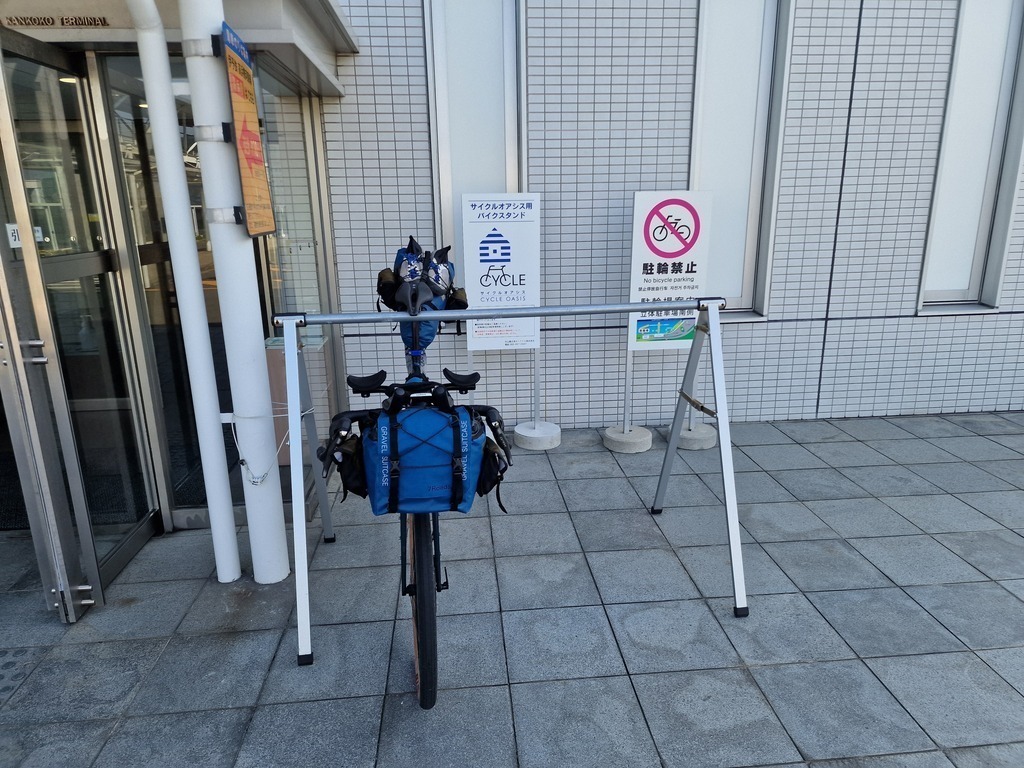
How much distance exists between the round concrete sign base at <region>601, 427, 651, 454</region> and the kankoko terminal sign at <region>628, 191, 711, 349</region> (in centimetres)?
73

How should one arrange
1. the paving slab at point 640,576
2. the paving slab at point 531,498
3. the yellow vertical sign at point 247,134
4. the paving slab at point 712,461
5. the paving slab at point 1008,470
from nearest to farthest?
the yellow vertical sign at point 247,134, the paving slab at point 640,576, the paving slab at point 531,498, the paving slab at point 1008,470, the paving slab at point 712,461

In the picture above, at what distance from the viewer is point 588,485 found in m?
4.64

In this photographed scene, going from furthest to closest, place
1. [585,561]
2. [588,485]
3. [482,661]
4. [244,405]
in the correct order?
[588,485], [585,561], [244,405], [482,661]

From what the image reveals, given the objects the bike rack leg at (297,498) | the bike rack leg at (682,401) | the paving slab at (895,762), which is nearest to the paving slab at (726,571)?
the bike rack leg at (682,401)

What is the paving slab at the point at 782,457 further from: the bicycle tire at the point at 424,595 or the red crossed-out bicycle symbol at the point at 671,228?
the bicycle tire at the point at 424,595

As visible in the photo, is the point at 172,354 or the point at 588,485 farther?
the point at 588,485

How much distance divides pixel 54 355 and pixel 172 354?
4.20 feet

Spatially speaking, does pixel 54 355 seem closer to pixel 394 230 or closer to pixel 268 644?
pixel 268 644

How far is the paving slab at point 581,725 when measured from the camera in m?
2.38

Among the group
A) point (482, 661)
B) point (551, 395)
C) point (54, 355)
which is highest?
point (54, 355)

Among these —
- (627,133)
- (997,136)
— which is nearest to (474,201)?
(627,133)

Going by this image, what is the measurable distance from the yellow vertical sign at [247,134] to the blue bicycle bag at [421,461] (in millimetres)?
1378

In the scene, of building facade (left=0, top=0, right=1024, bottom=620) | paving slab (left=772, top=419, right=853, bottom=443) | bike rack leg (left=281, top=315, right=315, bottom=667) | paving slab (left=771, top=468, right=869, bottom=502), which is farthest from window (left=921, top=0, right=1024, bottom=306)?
bike rack leg (left=281, top=315, right=315, bottom=667)

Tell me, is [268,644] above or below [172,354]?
below
